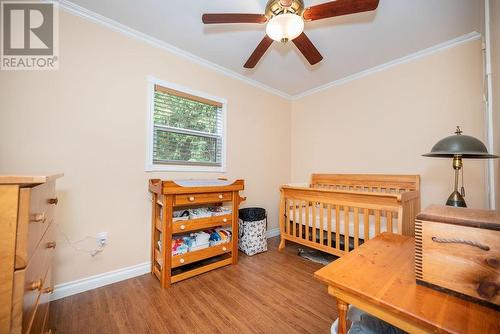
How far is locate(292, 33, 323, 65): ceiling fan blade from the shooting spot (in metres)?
1.63

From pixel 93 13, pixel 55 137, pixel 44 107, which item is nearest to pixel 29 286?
pixel 55 137

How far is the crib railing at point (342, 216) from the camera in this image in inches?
73.7

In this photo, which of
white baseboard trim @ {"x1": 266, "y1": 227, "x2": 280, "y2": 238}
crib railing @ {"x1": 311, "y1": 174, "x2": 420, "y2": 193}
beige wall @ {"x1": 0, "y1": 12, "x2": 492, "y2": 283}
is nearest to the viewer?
beige wall @ {"x1": 0, "y1": 12, "x2": 492, "y2": 283}

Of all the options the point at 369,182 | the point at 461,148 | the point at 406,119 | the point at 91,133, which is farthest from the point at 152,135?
the point at 406,119

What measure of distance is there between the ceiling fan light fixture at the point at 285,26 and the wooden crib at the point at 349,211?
1537 mm

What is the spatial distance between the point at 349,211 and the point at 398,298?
1.91 m

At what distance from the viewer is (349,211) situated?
2.41 m

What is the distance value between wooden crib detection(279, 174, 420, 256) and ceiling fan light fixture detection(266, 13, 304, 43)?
1.54 m

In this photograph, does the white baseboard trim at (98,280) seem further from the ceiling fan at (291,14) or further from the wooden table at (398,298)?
the ceiling fan at (291,14)

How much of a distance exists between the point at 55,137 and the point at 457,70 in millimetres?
3777

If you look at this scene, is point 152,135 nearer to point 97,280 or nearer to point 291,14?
point 97,280

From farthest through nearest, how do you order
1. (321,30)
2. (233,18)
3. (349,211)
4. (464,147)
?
(349,211)
(321,30)
(233,18)
(464,147)

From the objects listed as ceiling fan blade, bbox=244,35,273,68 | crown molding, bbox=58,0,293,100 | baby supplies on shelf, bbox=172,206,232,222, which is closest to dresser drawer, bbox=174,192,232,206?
baby supplies on shelf, bbox=172,206,232,222

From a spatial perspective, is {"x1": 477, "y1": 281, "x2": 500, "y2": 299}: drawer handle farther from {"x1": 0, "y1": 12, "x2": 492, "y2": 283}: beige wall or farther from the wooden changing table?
{"x1": 0, "y1": 12, "x2": 492, "y2": 283}: beige wall
